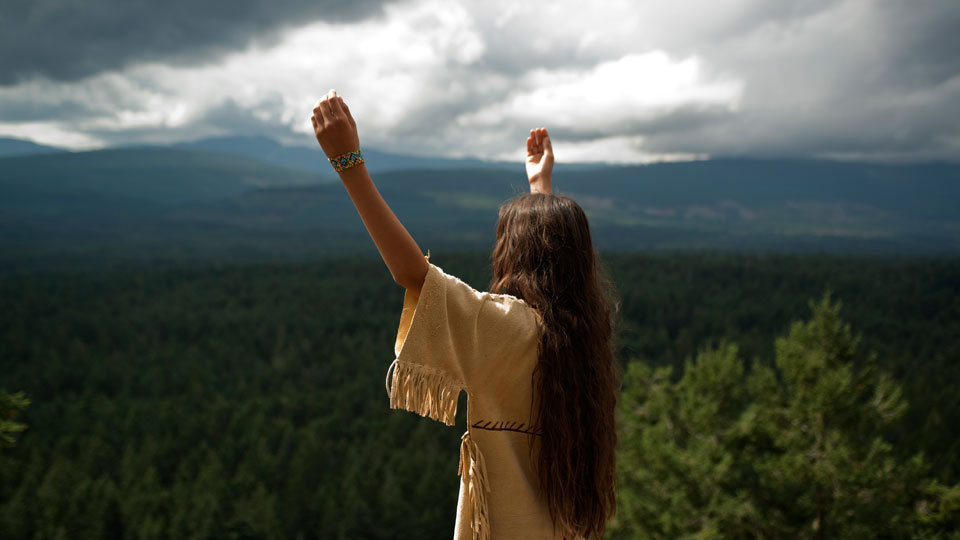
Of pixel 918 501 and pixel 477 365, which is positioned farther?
pixel 918 501

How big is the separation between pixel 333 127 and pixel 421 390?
0.86m

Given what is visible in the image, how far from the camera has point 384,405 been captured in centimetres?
7100

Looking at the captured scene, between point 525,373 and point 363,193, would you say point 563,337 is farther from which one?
point 363,193

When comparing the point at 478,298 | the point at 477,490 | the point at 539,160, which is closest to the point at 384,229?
the point at 478,298

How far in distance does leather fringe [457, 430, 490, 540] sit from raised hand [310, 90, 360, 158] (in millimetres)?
1063

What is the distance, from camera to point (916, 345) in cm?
7425

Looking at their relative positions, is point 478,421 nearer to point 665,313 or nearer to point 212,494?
point 212,494

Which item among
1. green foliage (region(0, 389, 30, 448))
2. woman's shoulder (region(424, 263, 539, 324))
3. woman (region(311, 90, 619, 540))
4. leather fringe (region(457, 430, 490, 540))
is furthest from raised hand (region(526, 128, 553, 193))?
green foliage (region(0, 389, 30, 448))

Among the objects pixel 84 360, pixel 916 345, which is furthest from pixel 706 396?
pixel 84 360

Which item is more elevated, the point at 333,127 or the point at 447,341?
the point at 333,127

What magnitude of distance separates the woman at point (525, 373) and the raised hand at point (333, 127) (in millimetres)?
378

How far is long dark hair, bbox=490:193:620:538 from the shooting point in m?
2.33

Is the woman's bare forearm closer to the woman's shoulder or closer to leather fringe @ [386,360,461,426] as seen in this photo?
the woman's shoulder

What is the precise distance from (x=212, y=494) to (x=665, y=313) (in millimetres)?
67448
